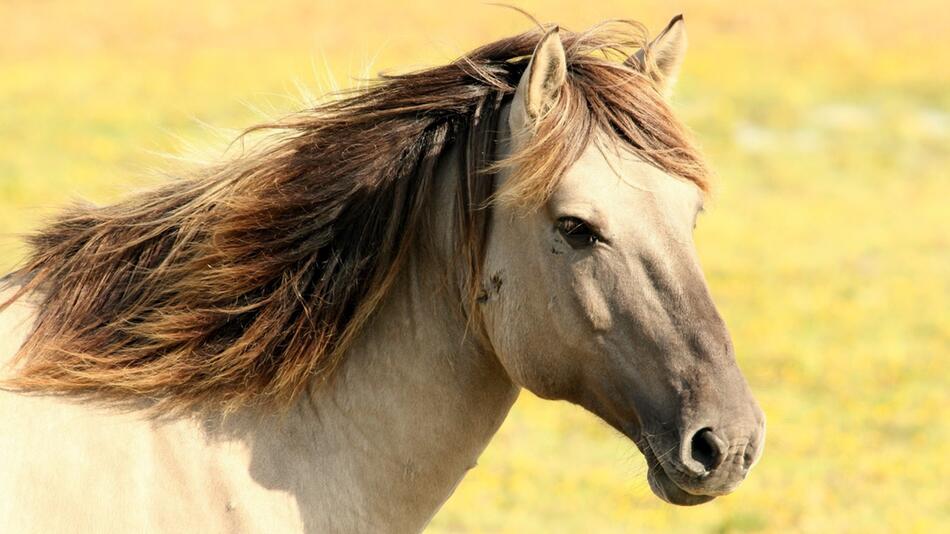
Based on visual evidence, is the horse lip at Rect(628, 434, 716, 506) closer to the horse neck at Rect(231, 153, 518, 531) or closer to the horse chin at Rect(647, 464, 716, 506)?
the horse chin at Rect(647, 464, 716, 506)

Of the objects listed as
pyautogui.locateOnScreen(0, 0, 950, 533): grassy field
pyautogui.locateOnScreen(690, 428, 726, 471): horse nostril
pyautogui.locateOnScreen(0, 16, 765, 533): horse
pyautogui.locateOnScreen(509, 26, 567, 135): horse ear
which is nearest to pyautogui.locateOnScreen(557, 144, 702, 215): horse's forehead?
pyautogui.locateOnScreen(0, 16, 765, 533): horse

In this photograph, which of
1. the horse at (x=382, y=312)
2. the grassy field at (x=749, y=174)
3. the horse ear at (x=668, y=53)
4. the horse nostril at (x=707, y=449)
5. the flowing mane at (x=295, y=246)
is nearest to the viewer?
the horse nostril at (x=707, y=449)

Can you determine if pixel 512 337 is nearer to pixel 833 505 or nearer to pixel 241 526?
pixel 241 526

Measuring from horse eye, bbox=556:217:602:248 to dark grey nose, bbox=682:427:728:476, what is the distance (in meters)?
0.56

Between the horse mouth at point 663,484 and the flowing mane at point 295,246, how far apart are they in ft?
2.15

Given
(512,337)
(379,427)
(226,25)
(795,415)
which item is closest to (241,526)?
(379,427)

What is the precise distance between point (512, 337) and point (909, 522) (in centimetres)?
561

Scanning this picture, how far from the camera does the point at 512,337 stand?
315 cm

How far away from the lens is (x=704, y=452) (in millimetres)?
2924

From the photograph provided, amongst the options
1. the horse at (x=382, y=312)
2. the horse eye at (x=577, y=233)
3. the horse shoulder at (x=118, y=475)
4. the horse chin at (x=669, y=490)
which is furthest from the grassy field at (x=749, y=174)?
the horse shoulder at (x=118, y=475)

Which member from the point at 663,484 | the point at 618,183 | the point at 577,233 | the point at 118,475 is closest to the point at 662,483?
the point at 663,484

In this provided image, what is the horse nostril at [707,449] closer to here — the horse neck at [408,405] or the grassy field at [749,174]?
the grassy field at [749,174]

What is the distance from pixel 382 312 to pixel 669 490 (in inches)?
38.3

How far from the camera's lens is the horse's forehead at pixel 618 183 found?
3.03 meters
